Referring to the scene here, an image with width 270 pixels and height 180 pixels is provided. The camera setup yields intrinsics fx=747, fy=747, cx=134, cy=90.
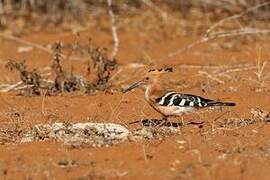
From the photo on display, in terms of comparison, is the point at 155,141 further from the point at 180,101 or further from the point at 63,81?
the point at 63,81

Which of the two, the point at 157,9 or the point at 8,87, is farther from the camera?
the point at 157,9

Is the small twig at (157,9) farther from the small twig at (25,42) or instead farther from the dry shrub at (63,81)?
the dry shrub at (63,81)

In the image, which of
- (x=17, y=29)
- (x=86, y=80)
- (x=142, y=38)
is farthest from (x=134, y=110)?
(x=17, y=29)

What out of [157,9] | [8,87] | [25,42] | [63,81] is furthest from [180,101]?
[157,9]

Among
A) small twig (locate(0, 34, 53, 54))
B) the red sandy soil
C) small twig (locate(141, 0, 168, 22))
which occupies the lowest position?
the red sandy soil

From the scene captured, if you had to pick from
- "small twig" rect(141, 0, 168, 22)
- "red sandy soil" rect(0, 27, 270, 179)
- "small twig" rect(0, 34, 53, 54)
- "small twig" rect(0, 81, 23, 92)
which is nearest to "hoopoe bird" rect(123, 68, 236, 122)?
"red sandy soil" rect(0, 27, 270, 179)

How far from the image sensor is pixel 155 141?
18.9 ft

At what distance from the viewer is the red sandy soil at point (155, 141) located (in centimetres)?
507

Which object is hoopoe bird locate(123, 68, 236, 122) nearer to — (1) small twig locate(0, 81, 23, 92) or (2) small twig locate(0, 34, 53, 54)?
(1) small twig locate(0, 81, 23, 92)

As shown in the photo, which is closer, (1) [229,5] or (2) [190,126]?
(2) [190,126]

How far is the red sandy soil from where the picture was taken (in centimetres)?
507

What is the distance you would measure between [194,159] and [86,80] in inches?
152

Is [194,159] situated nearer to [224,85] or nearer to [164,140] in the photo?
[164,140]

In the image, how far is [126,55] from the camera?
1125 centimetres
